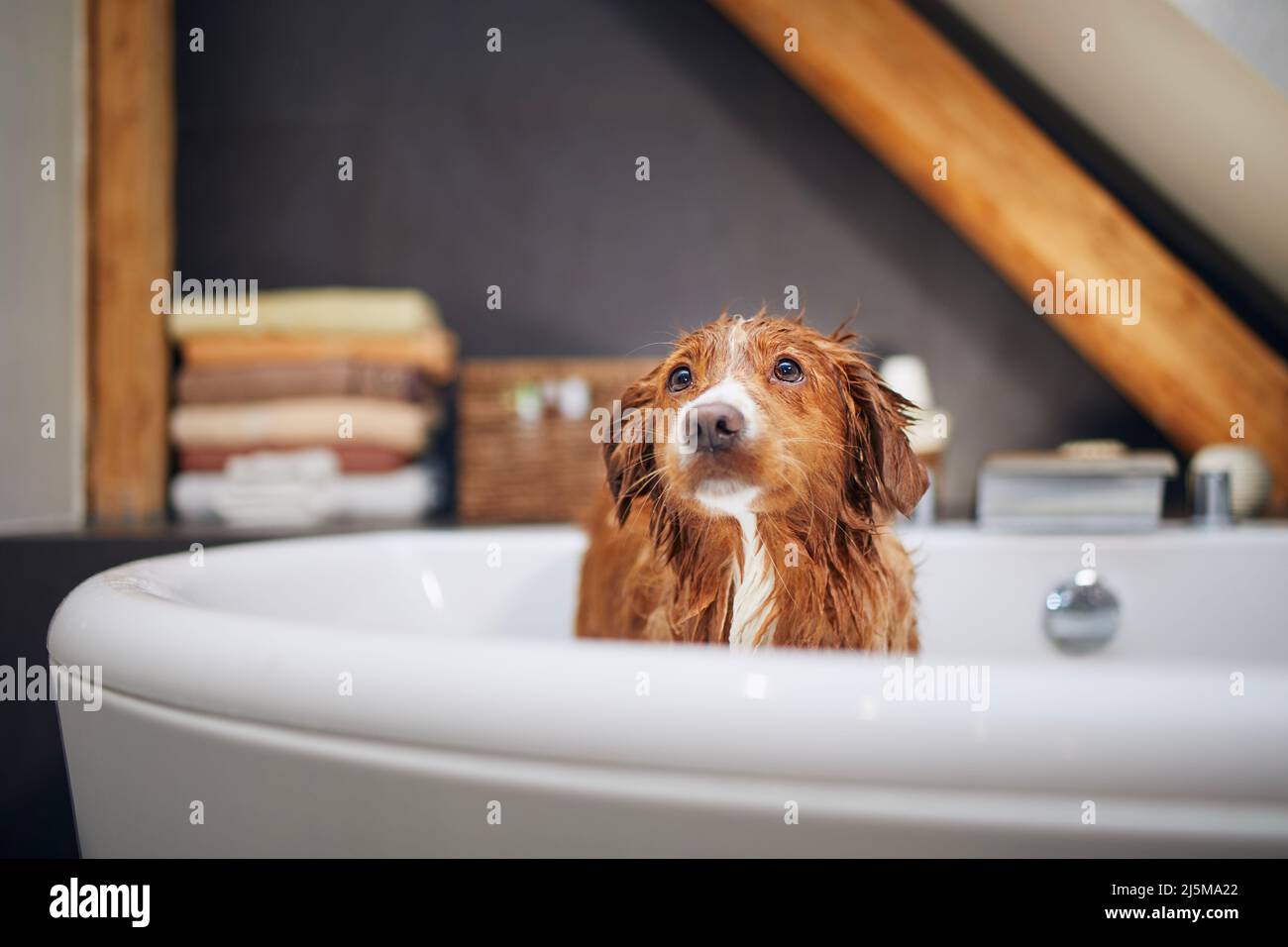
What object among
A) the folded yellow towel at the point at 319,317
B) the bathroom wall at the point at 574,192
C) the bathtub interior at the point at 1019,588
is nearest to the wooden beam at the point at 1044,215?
the bathroom wall at the point at 574,192

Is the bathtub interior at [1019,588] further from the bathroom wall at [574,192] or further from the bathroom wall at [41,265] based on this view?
the bathroom wall at [41,265]

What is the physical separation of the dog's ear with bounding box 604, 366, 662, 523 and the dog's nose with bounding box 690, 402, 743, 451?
0.30 feet

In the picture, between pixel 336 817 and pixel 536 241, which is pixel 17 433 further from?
pixel 336 817

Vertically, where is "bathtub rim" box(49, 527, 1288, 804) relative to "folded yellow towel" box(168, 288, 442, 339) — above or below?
below

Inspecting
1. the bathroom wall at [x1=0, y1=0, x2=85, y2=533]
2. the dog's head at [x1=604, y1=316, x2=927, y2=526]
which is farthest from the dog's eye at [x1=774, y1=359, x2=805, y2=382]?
the bathroom wall at [x1=0, y1=0, x2=85, y2=533]

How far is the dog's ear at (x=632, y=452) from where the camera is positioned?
75cm

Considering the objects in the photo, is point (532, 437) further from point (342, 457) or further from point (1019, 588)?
point (1019, 588)

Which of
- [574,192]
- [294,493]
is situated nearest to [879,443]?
[294,493]

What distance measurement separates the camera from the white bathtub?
0.42 meters

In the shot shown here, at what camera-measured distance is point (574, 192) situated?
7.70ft

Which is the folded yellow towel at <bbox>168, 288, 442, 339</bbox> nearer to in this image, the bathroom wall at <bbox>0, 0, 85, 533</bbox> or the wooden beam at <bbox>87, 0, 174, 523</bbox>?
the wooden beam at <bbox>87, 0, 174, 523</bbox>

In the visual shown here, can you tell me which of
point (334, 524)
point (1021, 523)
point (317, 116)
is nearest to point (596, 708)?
point (1021, 523)

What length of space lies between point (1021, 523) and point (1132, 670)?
1276 mm

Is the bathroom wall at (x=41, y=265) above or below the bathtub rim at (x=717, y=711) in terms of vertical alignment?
above
